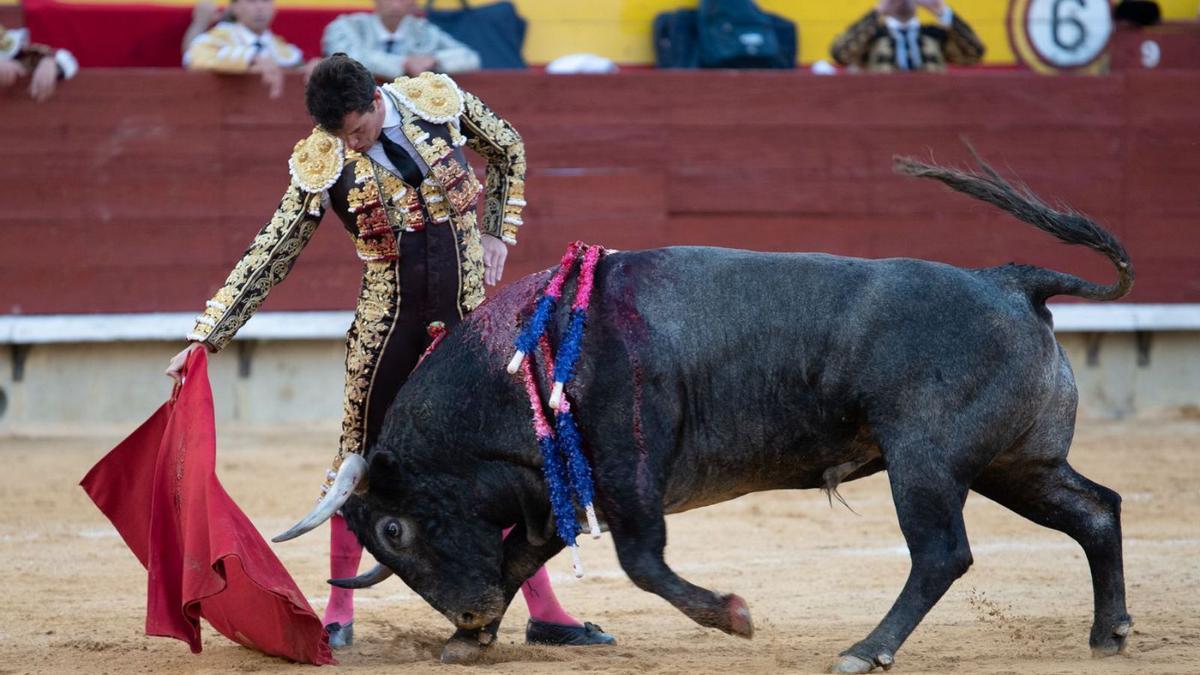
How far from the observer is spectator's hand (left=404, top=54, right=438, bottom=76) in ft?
23.2

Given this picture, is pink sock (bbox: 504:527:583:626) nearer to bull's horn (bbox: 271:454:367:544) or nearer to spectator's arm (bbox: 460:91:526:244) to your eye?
bull's horn (bbox: 271:454:367:544)

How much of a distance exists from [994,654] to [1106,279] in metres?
4.78

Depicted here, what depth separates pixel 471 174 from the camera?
373cm

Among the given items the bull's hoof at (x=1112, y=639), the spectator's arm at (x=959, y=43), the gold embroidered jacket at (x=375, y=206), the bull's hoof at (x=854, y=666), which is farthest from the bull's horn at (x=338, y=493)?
the spectator's arm at (x=959, y=43)

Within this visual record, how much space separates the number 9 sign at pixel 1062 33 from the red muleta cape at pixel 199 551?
19.3 ft

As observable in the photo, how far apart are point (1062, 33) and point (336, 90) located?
6.15 m

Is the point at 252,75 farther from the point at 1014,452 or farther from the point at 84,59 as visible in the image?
the point at 1014,452

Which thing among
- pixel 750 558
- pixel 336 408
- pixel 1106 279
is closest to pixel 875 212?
pixel 1106 279

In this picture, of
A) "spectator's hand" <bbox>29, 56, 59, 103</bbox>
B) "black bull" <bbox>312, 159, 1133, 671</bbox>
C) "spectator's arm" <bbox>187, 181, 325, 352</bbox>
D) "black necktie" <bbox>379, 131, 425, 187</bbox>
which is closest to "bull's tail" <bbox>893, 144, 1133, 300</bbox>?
"black bull" <bbox>312, 159, 1133, 671</bbox>

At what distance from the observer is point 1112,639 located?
3621 mm

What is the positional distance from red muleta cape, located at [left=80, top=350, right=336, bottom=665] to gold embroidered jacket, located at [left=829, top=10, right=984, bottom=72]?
4966mm

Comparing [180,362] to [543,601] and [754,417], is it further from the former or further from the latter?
[754,417]

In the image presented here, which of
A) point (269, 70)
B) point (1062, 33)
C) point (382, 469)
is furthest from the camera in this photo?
point (1062, 33)

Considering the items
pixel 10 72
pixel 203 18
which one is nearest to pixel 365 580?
pixel 10 72
